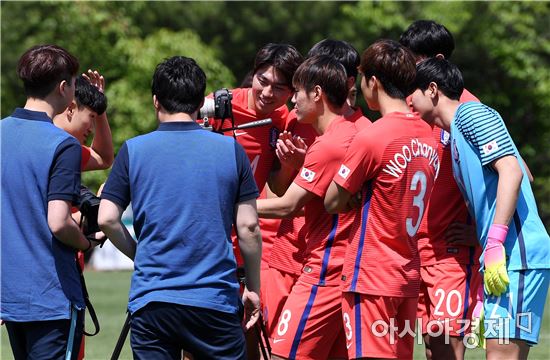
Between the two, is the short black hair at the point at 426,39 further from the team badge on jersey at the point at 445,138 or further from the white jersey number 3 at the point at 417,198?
the white jersey number 3 at the point at 417,198

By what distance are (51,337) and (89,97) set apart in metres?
1.81

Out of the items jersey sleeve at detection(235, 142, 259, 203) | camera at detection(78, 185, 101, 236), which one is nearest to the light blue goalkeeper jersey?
jersey sleeve at detection(235, 142, 259, 203)

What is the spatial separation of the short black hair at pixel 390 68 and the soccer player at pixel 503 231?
0.36 metres

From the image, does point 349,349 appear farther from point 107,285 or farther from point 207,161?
point 107,285

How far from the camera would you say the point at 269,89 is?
693 cm

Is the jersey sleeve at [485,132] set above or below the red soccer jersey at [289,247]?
above

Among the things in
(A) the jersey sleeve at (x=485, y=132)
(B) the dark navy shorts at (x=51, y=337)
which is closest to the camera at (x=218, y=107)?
(A) the jersey sleeve at (x=485, y=132)

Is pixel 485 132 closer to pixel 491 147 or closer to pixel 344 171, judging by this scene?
pixel 491 147

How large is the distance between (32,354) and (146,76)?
78.0 feet

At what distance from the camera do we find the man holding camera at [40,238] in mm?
5215

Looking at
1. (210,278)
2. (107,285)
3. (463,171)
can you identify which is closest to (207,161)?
(210,278)

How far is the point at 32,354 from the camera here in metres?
5.23

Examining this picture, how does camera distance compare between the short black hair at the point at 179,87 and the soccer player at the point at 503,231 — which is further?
the soccer player at the point at 503,231

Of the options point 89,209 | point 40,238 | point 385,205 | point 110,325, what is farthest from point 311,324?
point 110,325
